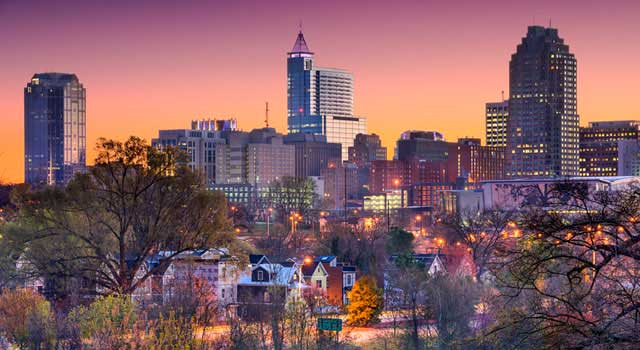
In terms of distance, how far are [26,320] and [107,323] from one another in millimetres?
9374

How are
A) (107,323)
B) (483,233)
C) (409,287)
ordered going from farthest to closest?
(483,233), (409,287), (107,323)

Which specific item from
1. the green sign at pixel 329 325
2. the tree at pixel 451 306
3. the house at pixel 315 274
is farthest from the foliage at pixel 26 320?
the house at pixel 315 274

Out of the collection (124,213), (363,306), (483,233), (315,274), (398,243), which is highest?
(124,213)

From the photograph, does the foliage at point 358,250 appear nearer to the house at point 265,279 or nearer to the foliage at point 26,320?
the house at point 265,279

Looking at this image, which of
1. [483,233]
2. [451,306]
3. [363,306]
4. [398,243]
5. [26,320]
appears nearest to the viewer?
[26,320]

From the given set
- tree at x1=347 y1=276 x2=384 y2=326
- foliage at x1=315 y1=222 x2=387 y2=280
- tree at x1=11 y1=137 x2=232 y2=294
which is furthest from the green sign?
foliage at x1=315 y1=222 x2=387 y2=280

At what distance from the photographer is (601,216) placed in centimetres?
1155

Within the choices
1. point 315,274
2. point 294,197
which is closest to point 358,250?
point 315,274

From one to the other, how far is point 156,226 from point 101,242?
2.58 metres

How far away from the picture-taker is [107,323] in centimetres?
3156

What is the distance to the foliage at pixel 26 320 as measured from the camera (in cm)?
3747

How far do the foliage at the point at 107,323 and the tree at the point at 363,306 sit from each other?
813 inches

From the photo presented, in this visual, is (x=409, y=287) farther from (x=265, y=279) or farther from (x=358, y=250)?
(x=358, y=250)

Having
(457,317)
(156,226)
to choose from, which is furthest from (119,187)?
(457,317)
